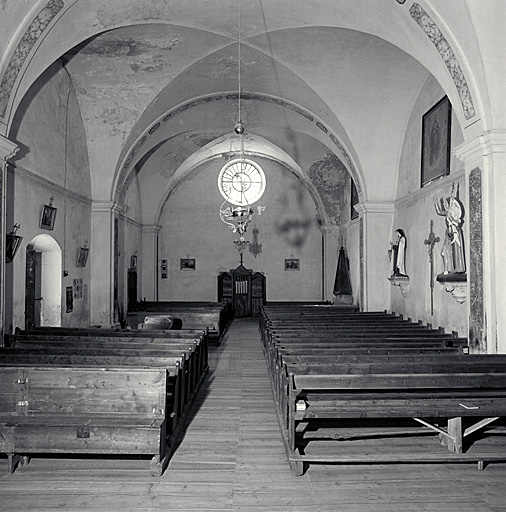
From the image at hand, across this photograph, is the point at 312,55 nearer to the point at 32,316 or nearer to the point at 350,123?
the point at 350,123

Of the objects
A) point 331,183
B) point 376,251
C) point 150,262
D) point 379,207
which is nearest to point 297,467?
point 376,251

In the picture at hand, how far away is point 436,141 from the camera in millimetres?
9914

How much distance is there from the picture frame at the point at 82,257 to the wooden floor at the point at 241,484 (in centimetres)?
757

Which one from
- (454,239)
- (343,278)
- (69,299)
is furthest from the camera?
(343,278)

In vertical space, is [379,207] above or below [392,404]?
above

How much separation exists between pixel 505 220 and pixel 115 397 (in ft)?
18.2

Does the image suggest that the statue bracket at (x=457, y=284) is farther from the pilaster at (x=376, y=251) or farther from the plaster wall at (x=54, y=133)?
the plaster wall at (x=54, y=133)

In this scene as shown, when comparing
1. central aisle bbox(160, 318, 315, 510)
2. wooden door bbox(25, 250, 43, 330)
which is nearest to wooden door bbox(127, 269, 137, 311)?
wooden door bbox(25, 250, 43, 330)

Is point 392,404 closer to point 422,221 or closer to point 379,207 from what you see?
point 422,221

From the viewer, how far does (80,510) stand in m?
3.83

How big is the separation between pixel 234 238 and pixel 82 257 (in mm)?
9540

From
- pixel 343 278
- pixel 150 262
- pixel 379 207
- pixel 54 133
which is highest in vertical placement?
pixel 54 133

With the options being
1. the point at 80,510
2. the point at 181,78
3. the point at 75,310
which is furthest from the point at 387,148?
the point at 80,510

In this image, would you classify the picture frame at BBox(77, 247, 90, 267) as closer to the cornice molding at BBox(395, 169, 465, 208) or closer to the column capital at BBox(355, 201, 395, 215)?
the column capital at BBox(355, 201, 395, 215)
